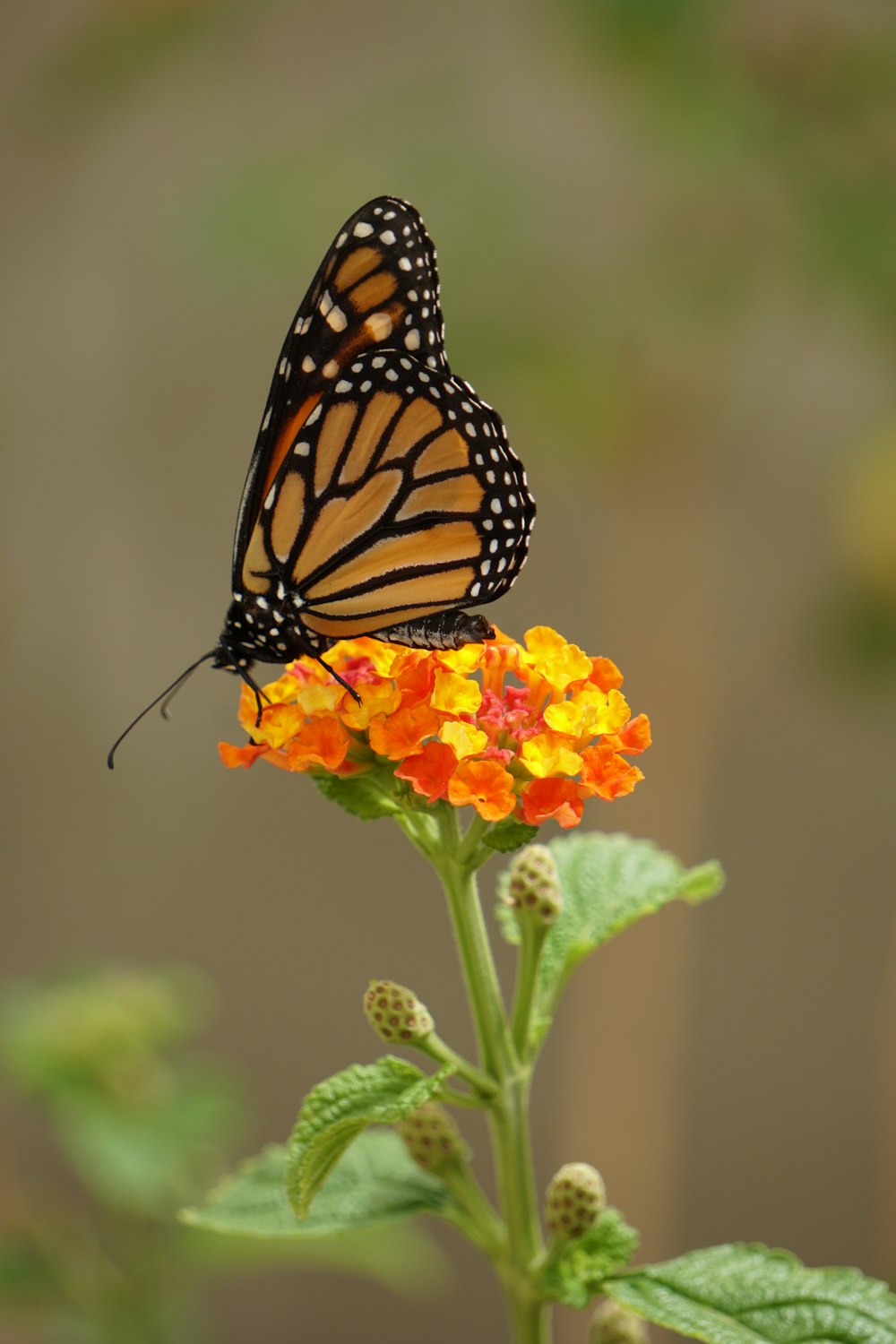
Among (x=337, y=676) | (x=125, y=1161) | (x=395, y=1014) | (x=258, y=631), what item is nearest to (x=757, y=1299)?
→ (x=395, y=1014)

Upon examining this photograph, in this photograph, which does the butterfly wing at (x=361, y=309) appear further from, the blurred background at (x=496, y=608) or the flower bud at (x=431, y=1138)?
the blurred background at (x=496, y=608)

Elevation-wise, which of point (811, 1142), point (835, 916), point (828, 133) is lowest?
point (811, 1142)

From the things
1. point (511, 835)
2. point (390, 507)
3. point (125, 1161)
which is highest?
point (390, 507)

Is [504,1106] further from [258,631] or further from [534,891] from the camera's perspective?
[258,631]

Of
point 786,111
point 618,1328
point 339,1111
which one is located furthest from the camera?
point 786,111

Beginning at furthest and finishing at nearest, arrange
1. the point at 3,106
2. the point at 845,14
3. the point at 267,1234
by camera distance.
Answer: the point at 3,106, the point at 845,14, the point at 267,1234

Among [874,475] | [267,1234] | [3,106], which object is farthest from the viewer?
[3,106]

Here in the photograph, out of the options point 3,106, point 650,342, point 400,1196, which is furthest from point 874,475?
point 3,106

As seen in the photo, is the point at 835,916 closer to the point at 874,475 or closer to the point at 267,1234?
the point at 874,475
